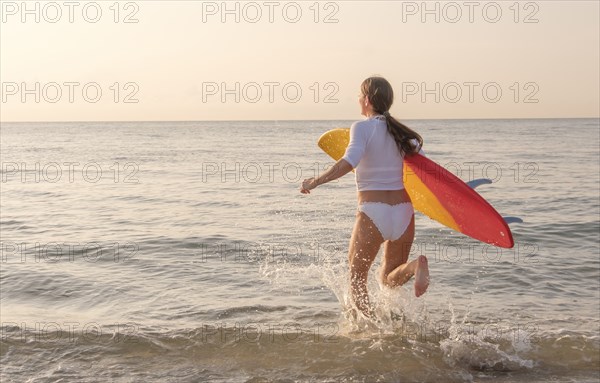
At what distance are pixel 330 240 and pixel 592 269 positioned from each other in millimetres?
3787

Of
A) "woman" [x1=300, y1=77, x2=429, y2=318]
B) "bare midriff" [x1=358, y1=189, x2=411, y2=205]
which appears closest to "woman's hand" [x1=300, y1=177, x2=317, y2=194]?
"woman" [x1=300, y1=77, x2=429, y2=318]

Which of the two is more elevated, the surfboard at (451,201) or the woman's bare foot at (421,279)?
the surfboard at (451,201)

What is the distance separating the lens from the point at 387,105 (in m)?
5.14

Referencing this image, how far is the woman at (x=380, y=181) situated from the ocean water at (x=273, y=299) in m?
0.73

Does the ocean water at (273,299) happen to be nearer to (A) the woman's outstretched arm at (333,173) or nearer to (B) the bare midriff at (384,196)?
(B) the bare midriff at (384,196)

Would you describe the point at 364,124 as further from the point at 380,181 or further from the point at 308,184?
the point at 308,184

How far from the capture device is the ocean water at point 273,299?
5.56 meters

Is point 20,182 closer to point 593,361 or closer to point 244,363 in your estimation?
point 244,363

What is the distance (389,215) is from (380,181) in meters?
0.27

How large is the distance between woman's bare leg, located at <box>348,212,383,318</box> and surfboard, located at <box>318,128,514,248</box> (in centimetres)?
75

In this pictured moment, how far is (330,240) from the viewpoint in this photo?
1063 cm

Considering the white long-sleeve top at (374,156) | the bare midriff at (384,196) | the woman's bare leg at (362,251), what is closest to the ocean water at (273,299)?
the woman's bare leg at (362,251)

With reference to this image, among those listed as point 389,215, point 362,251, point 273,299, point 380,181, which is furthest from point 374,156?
point 273,299

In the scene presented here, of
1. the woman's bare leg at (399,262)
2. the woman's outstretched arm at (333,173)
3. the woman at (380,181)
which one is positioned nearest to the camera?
the woman's outstretched arm at (333,173)
